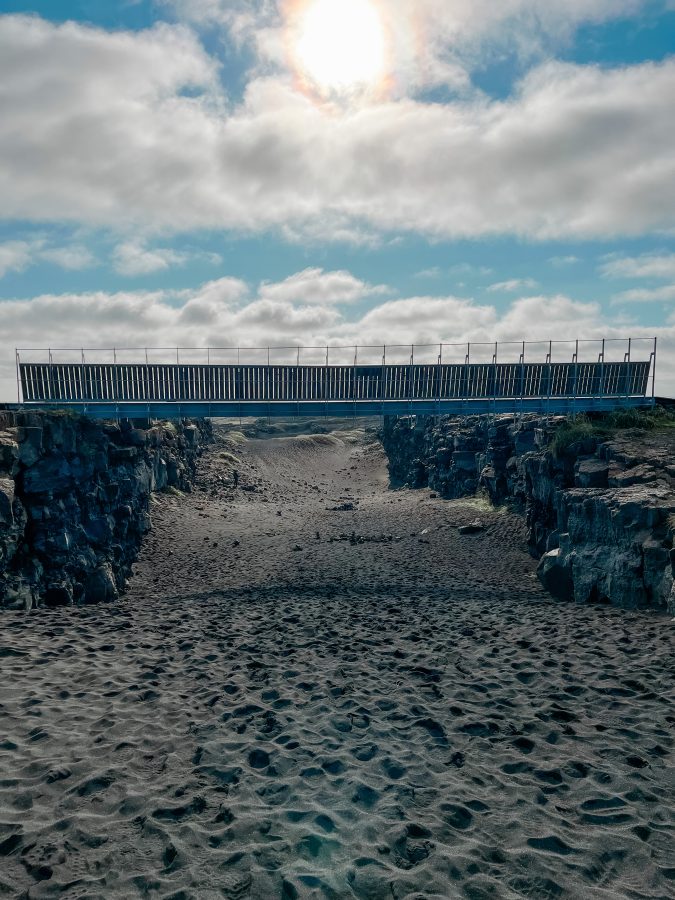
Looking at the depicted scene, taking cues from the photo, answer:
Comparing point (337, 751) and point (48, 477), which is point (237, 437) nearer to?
point (48, 477)

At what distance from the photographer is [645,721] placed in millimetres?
10617

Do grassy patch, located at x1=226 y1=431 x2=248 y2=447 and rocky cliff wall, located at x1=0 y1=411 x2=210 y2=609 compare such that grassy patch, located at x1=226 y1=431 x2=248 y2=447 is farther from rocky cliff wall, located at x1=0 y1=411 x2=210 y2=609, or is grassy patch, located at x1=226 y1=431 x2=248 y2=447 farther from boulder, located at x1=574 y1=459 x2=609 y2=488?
boulder, located at x1=574 y1=459 x2=609 y2=488

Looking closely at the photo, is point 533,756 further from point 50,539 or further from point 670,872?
point 50,539

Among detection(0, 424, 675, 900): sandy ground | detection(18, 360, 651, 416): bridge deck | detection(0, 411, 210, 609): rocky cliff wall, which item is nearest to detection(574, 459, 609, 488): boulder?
detection(0, 424, 675, 900): sandy ground

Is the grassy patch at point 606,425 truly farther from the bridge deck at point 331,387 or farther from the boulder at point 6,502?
the boulder at point 6,502

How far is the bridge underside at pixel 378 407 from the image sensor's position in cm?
3988

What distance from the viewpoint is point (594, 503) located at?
21.9m

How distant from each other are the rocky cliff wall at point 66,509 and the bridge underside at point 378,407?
A: 14.8 feet

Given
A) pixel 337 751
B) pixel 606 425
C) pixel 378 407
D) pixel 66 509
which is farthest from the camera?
pixel 378 407

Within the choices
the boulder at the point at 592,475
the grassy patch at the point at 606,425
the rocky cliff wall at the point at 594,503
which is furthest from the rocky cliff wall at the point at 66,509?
the grassy patch at the point at 606,425

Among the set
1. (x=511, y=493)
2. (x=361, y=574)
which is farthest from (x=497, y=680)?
(x=511, y=493)

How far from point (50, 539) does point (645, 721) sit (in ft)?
79.6

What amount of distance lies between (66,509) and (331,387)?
2686 centimetres

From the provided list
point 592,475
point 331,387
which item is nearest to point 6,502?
point 592,475
